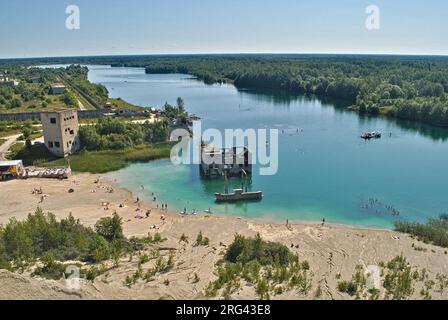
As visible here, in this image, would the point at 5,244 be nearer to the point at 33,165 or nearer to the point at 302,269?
the point at 302,269

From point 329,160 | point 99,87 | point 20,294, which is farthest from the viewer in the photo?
point 99,87

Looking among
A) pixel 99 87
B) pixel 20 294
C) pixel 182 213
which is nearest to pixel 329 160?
pixel 182 213

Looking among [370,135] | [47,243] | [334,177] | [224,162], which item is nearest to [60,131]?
[224,162]

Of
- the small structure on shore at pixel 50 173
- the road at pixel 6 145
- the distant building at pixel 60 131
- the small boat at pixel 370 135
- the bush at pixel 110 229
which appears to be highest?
the distant building at pixel 60 131

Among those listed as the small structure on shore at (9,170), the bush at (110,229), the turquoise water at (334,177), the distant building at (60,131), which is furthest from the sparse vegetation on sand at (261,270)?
the distant building at (60,131)

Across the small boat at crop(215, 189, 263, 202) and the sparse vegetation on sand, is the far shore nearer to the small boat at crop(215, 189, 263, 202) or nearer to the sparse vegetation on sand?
the sparse vegetation on sand

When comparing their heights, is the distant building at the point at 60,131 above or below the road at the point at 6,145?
above

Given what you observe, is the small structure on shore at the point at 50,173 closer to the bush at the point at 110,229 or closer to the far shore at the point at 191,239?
the far shore at the point at 191,239

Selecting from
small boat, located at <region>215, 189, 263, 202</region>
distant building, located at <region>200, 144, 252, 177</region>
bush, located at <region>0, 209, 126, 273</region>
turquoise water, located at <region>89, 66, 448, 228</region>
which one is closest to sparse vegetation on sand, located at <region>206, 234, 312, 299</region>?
bush, located at <region>0, 209, 126, 273</region>
